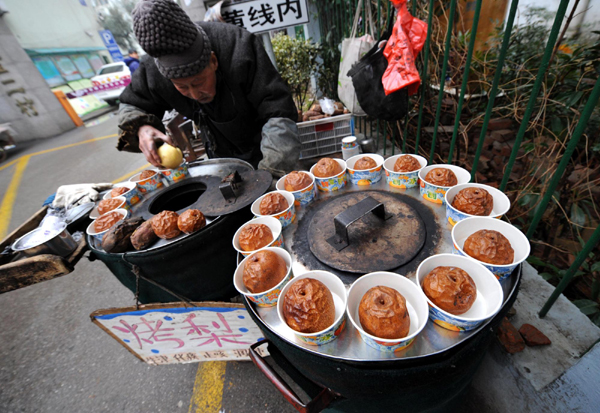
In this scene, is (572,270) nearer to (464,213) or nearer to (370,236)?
(464,213)

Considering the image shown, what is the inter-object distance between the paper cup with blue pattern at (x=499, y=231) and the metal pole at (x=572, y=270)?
515 mm

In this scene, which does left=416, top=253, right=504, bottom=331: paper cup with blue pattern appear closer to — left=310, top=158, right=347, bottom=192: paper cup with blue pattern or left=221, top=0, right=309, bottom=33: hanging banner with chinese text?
left=310, top=158, right=347, bottom=192: paper cup with blue pattern

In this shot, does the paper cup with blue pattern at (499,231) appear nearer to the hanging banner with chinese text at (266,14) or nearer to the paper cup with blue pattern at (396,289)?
the paper cup with blue pattern at (396,289)

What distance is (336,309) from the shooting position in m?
1.11

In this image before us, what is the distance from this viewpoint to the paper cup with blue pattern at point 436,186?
1.48 metres

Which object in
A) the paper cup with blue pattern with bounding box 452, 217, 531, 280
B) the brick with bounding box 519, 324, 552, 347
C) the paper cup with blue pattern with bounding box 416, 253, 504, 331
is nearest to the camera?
the paper cup with blue pattern with bounding box 416, 253, 504, 331

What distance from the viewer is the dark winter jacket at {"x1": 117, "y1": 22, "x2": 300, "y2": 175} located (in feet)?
7.70

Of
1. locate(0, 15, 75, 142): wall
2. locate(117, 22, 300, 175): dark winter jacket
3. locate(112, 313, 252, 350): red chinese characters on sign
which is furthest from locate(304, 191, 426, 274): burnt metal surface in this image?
locate(0, 15, 75, 142): wall

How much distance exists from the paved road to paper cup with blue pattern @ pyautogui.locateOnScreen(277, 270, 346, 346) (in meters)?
1.46

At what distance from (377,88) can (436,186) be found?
1410 millimetres

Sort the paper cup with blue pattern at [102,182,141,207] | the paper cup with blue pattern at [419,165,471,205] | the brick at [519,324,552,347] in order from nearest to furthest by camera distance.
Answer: the paper cup with blue pattern at [419,165,471,205] → the brick at [519,324,552,347] → the paper cup with blue pattern at [102,182,141,207]

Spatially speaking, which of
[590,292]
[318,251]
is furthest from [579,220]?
[318,251]

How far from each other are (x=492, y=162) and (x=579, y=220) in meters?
1.93

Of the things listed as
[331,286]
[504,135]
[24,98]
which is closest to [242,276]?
[331,286]
